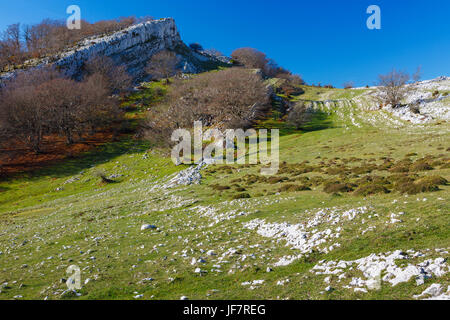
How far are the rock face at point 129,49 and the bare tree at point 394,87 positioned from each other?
134884 mm

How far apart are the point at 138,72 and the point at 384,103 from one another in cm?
→ 15236

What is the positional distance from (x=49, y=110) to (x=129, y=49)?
4404 inches

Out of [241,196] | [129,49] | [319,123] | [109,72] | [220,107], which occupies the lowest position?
[241,196]

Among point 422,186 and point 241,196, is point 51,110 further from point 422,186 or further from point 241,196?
point 422,186

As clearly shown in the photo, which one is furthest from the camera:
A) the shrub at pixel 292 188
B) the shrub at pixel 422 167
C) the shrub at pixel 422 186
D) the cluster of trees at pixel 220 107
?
the cluster of trees at pixel 220 107

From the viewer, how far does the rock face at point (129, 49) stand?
140 meters

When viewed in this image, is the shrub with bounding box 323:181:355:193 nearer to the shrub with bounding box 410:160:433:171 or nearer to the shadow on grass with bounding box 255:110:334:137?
the shrub with bounding box 410:160:433:171

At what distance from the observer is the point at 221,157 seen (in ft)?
197

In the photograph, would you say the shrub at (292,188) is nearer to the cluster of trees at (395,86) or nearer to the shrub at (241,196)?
the shrub at (241,196)

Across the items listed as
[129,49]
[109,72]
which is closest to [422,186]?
[109,72]

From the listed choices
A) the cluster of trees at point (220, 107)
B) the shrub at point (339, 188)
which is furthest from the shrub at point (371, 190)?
the cluster of trees at point (220, 107)

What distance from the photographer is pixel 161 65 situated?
574 ft

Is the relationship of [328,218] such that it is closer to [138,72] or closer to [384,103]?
[384,103]
